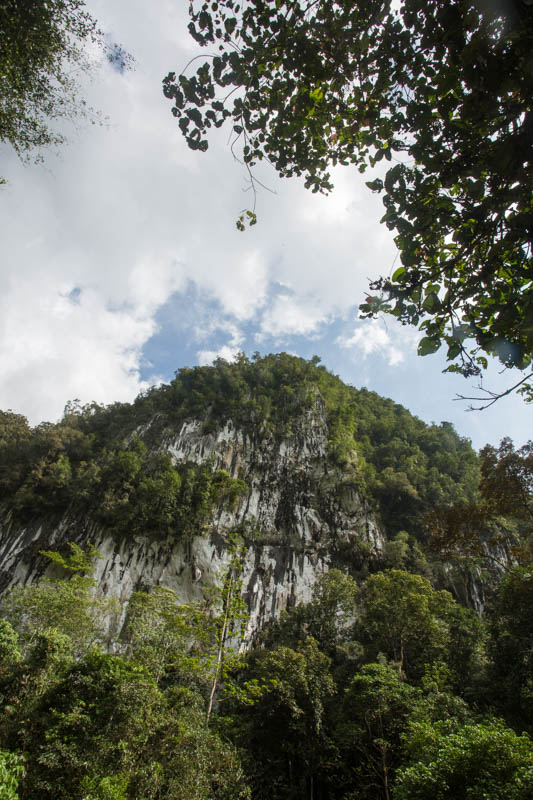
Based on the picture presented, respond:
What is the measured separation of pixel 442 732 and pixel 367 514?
58.0 feet

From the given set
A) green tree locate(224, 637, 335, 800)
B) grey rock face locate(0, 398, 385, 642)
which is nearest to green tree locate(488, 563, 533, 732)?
green tree locate(224, 637, 335, 800)

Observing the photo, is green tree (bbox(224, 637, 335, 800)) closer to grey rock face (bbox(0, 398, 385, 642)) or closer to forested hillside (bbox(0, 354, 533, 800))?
forested hillside (bbox(0, 354, 533, 800))

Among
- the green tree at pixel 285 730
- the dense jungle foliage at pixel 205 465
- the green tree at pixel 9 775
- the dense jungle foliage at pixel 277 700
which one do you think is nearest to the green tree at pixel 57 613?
the dense jungle foliage at pixel 277 700

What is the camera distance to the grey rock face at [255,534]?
18703 millimetres

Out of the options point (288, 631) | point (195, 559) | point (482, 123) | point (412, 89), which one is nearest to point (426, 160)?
point (482, 123)

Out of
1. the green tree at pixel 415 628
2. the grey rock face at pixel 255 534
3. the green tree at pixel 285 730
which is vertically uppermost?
the grey rock face at pixel 255 534

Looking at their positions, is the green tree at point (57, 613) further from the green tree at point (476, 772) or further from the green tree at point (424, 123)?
the green tree at point (424, 123)

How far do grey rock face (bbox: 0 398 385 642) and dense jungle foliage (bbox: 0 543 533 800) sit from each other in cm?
198

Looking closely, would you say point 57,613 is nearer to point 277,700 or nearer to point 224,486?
point 277,700

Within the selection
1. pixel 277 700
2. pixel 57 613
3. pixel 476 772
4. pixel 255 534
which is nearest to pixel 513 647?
pixel 476 772

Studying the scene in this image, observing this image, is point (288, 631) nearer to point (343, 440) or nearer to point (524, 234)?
point (343, 440)

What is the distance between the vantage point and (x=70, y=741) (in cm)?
605

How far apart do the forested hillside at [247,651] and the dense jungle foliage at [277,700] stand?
4 centimetres

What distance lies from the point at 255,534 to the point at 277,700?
11443 mm
